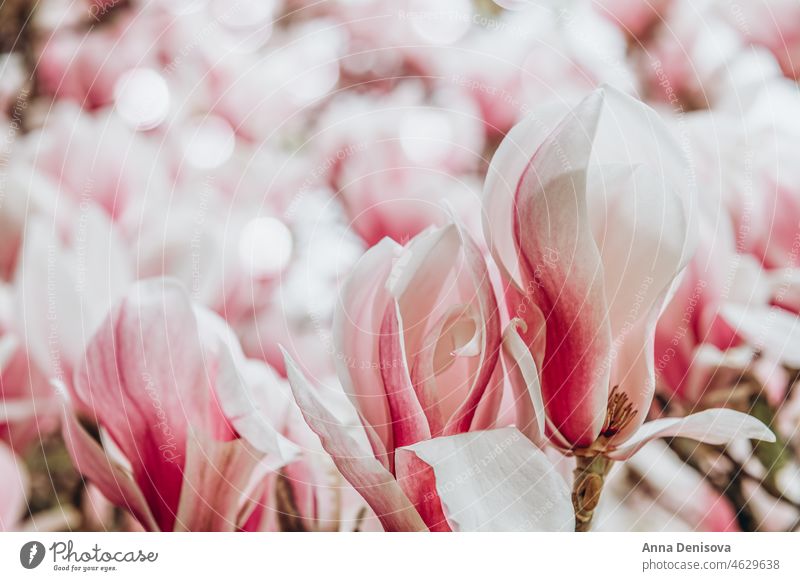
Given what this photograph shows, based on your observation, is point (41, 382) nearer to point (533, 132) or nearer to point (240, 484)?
point (240, 484)

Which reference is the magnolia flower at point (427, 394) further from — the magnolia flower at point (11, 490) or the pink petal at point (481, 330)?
the magnolia flower at point (11, 490)

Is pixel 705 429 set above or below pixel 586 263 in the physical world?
below

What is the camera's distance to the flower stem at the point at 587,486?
0.49 metres

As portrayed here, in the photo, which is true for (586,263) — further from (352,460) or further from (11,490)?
(11,490)

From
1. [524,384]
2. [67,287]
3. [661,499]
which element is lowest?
[661,499]

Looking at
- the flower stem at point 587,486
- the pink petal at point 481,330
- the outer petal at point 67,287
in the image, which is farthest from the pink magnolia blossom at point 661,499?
the outer petal at point 67,287

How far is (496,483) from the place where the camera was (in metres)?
0.47

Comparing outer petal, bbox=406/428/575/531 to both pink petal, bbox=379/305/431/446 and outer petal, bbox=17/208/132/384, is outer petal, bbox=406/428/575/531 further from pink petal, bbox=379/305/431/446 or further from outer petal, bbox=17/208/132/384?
outer petal, bbox=17/208/132/384

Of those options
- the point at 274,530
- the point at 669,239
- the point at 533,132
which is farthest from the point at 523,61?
the point at 274,530

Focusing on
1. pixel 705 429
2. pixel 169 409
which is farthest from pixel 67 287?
pixel 705 429

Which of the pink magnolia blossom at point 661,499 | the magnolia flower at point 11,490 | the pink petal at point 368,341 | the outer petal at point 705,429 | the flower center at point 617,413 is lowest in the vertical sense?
the pink magnolia blossom at point 661,499

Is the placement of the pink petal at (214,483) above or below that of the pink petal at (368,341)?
below
